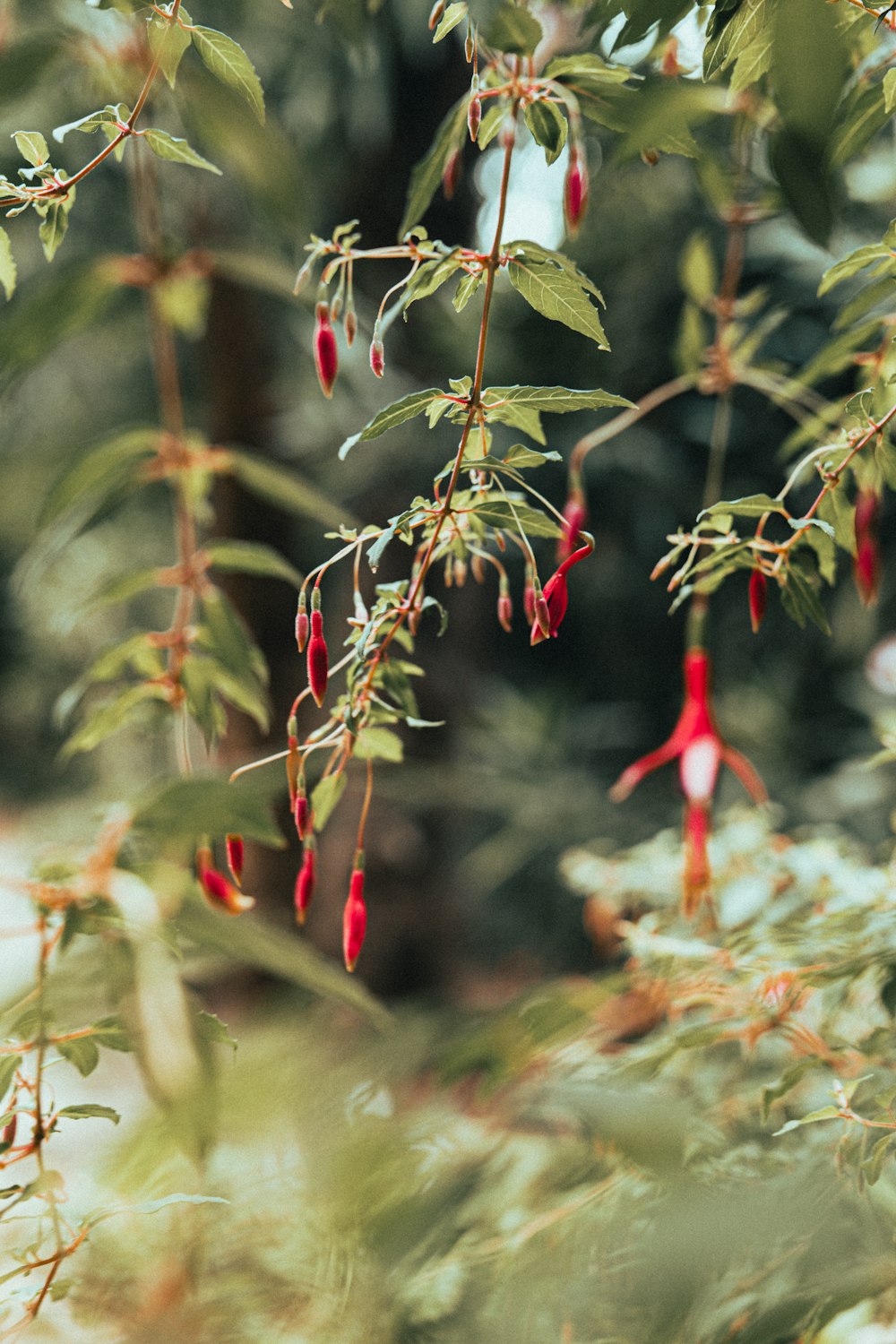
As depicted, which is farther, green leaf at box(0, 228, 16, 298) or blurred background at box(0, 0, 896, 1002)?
blurred background at box(0, 0, 896, 1002)

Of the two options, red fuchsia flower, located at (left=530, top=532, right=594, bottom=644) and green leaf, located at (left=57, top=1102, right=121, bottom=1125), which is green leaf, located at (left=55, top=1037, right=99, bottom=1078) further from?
red fuchsia flower, located at (left=530, top=532, right=594, bottom=644)

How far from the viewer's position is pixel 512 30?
7.1 inches

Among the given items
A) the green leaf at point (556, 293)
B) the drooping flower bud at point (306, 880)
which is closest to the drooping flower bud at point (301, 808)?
the drooping flower bud at point (306, 880)

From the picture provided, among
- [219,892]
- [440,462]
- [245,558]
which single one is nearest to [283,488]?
[245,558]

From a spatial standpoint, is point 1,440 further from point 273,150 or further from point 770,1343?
point 770,1343

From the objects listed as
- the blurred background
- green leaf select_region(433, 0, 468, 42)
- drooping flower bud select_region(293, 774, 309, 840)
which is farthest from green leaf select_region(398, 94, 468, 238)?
the blurred background

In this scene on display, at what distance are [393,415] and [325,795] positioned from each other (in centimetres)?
9

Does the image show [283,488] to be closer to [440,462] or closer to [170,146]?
[170,146]

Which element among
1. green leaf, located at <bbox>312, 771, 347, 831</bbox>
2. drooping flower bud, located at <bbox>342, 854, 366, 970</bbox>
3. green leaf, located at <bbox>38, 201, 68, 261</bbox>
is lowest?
drooping flower bud, located at <bbox>342, 854, 366, 970</bbox>

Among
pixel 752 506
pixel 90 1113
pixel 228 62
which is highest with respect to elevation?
pixel 228 62

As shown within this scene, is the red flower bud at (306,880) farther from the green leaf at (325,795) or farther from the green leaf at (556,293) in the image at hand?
the green leaf at (556,293)

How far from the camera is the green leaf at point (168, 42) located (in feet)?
0.68

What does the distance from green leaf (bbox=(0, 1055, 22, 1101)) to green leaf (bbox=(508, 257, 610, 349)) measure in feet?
0.59

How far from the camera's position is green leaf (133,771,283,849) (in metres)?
0.17
